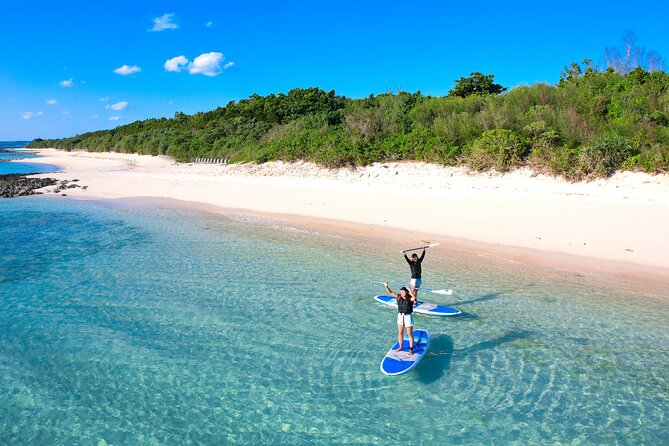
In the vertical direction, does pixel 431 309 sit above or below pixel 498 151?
below

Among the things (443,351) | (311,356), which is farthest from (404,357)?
(311,356)

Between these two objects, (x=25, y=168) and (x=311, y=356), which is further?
(x=25, y=168)

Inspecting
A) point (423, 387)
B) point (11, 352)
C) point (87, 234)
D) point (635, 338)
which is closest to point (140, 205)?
point (87, 234)

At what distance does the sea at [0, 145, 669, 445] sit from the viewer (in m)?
5.44

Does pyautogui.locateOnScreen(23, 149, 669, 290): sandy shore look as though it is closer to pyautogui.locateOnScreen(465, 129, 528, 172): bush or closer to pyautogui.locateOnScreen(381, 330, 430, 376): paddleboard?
pyautogui.locateOnScreen(465, 129, 528, 172): bush

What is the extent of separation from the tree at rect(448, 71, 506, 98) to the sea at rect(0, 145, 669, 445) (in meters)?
26.6

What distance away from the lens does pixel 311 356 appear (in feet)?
23.5

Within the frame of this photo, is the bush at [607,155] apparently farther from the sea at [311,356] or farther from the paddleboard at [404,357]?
the paddleboard at [404,357]

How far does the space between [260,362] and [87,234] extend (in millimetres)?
12482

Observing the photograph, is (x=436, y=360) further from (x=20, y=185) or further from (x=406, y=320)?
(x=20, y=185)

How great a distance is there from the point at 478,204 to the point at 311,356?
12.3 meters

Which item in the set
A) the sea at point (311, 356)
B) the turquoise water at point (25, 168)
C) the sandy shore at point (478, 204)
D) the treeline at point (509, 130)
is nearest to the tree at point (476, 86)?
the treeline at point (509, 130)

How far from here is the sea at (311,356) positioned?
544 cm

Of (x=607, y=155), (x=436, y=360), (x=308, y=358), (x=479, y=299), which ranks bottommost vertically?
(x=308, y=358)
